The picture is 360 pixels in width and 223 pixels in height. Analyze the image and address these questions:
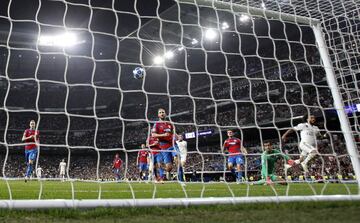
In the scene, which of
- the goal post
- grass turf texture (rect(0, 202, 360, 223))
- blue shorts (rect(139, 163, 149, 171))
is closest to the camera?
grass turf texture (rect(0, 202, 360, 223))

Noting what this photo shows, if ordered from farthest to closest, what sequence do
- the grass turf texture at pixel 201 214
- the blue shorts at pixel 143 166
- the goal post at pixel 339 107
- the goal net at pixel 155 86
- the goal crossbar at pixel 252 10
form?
1. the goal net at pixel 155 86
2. the blue shorts at pixel 143 166
3. the goal crossbar at pixel 252 10
4. the goal post at pixel 339 107
5. the grass turf texture at pixel 201 214

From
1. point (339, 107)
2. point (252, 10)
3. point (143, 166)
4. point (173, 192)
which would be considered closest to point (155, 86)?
point (143, 166)

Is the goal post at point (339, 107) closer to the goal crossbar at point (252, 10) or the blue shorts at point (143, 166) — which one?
the goal crossbar at point (252, 10)

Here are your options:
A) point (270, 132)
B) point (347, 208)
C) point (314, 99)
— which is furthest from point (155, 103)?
point (347, 208)

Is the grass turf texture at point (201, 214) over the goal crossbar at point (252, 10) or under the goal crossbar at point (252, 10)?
under

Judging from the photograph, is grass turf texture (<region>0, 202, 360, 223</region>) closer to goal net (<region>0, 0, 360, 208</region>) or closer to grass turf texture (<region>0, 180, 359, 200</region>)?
grass turf texture (<region>0, 180, 359, 200</region>)

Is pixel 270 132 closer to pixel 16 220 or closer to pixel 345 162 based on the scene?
pixel 345 162

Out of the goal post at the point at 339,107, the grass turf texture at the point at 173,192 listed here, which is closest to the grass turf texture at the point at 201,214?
the grass turf texture at the point at 173,192

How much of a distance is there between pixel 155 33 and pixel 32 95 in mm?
16213

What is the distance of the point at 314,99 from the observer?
1872cm

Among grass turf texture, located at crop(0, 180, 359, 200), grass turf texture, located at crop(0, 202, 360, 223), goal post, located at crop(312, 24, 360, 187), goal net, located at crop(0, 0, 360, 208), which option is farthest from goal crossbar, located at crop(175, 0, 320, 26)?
goal net, located at crop(0, 0, 360, 208)

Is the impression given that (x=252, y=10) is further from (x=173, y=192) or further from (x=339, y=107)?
(x=173, y=192)

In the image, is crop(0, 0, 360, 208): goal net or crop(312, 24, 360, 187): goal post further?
crop(0, 0, 360, 208): goal net

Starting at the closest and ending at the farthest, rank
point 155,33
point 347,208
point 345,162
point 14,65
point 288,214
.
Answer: point 288,214, point 347,208, point 345,162, point 155,33, point 14,65
